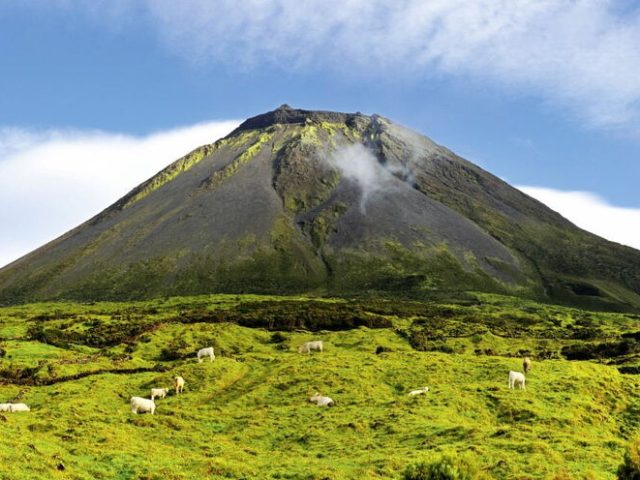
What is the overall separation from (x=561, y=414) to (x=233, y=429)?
20172mm

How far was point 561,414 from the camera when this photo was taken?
37.9 metres

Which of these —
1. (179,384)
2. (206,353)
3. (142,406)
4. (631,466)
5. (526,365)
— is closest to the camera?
(631,466)

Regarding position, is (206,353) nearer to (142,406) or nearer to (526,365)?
(142,406)

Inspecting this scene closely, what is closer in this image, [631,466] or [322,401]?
[631,466]

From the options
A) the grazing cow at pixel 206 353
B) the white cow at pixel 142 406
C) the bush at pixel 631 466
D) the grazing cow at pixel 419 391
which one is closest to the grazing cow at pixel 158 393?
the white cow at pixel 142 406

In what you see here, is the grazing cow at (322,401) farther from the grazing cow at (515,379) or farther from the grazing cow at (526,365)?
the grazing cow at (526,365)

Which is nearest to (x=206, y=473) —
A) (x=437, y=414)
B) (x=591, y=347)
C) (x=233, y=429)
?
(x=233, y=429)

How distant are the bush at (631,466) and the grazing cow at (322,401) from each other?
23.9m

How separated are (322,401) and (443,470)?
23076mm

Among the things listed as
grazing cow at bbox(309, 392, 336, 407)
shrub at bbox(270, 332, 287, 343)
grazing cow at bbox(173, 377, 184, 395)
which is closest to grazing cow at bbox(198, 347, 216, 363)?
grazing cow at bbox(173, 377, 184, 395)

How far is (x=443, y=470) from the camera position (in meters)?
21.1

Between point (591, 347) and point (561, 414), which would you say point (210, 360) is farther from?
point (591, 347)

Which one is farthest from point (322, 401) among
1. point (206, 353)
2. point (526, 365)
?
point (206, 353)

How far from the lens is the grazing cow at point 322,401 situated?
43281 mm
